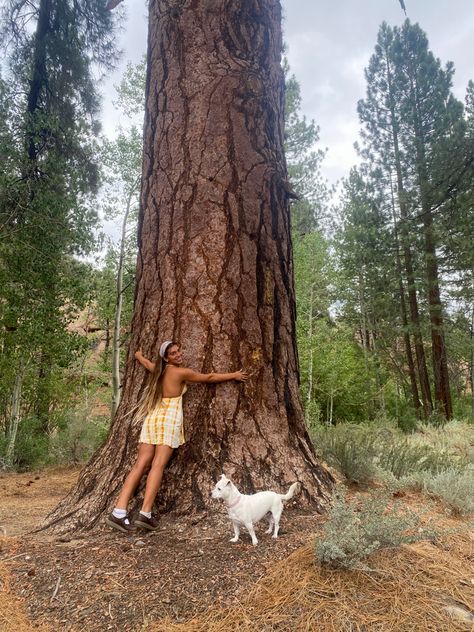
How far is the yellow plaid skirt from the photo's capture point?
2932mm

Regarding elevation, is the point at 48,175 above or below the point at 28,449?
above

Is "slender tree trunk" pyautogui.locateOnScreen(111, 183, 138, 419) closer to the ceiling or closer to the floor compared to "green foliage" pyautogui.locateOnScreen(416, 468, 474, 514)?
closer to the ceiling

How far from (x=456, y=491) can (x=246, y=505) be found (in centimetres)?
233

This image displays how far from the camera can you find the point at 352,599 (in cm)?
205

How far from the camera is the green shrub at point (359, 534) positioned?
2.15m

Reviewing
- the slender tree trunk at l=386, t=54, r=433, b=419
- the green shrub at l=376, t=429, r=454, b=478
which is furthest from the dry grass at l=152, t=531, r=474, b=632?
the slender tree trunk at l=386, t=54, r=433, b=419

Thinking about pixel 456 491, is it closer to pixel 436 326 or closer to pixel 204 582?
pixel 204 582

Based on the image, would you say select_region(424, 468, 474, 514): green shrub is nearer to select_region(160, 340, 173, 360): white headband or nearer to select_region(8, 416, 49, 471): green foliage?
select_region(160, 340, 173, 360): white headband

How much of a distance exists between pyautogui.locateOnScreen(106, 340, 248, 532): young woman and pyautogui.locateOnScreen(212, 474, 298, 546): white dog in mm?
475

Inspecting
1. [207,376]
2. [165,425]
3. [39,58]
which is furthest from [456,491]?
[39,58]

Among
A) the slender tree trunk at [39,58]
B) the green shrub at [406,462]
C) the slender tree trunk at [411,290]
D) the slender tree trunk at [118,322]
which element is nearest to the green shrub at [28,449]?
the slender tree trunk at [118,322]

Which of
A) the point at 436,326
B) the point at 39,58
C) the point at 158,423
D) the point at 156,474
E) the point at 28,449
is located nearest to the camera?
the point at 156,474

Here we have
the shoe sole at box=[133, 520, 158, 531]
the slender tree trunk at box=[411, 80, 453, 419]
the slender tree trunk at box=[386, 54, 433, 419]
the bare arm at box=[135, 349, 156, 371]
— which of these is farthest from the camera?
the slender tree trunk at box=[386, 54, 433, 419]

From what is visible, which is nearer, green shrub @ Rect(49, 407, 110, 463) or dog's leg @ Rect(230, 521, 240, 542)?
dog's leg @ Rect(230, 521, 240, 542)
